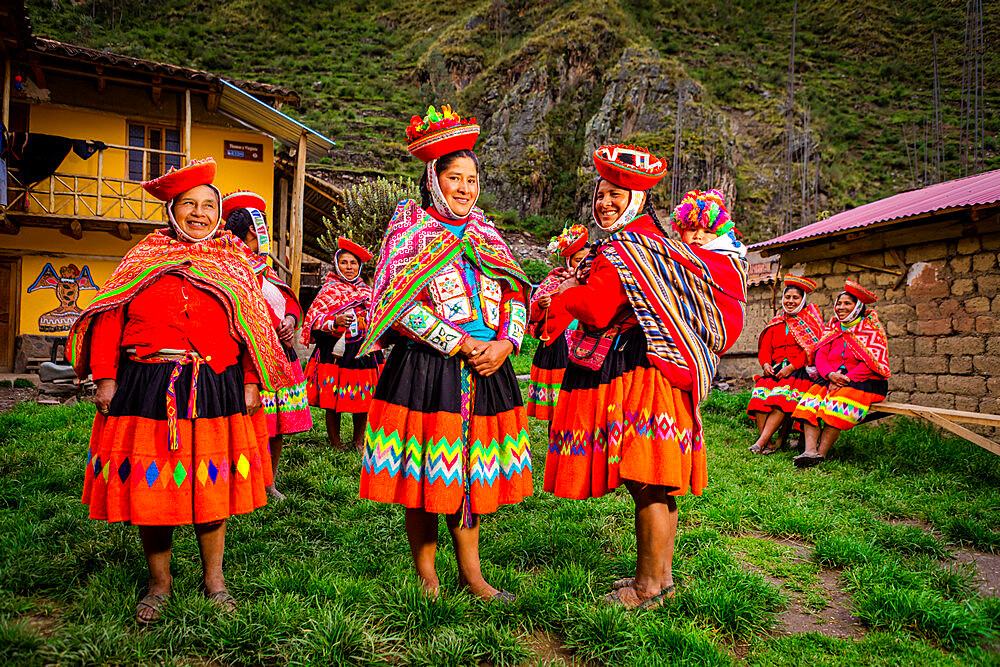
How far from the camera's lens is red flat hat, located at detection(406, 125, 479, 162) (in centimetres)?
279

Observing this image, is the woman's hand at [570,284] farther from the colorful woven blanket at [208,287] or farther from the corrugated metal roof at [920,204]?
the corrugated metal roof at [920,204]

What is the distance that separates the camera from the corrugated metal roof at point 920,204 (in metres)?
7.36

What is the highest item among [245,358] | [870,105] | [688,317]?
[870,105]

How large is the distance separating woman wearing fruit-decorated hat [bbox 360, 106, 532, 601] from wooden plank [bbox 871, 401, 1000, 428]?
5.30m

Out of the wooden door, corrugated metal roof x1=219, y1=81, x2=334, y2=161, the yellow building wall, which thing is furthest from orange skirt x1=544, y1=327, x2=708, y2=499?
the wooden door

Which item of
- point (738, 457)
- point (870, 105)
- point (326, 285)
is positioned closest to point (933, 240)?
point (738, 457)

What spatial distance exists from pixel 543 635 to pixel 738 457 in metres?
4.97

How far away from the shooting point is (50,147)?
492 inches

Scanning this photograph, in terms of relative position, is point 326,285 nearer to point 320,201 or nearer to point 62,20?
point 320,201

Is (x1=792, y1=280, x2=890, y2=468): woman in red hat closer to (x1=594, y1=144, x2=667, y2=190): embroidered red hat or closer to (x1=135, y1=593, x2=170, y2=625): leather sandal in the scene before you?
(x1=594, y1=144, x2=667, y2=190): embroidered red hat

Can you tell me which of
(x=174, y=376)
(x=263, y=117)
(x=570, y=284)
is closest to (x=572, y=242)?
(x=570, y=284)

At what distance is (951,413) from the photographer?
6270 mm

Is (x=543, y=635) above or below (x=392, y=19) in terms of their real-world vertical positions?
below

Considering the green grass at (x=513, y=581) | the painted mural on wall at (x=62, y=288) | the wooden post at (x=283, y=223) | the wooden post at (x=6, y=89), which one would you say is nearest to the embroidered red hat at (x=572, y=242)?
the green grass at (x=513, y=581)
